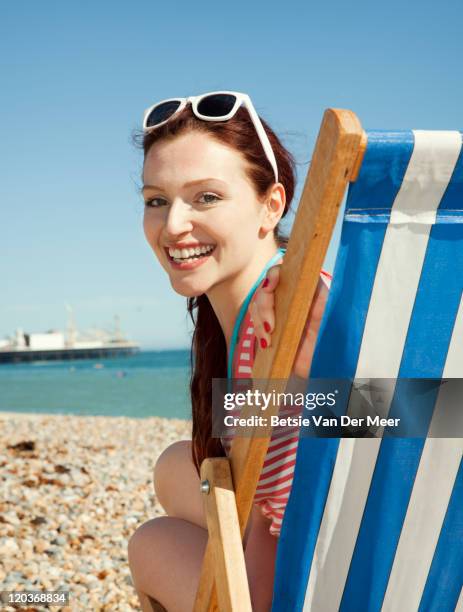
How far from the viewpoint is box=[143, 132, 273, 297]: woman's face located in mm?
1614


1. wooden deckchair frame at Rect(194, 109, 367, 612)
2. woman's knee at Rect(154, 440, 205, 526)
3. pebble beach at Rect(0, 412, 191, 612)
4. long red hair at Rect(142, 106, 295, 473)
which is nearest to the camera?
wooden deckchair frame at Rect(194, 109, 367, 612)

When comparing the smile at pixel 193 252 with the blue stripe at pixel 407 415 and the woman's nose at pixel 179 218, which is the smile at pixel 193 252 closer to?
the woman's nose at pixel 179 218

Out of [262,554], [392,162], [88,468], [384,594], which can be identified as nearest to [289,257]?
[392,162]

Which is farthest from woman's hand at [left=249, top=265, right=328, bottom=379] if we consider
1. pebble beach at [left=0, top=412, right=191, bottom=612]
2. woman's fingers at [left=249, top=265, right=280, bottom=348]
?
pebble beach at [left=0, top=412, right=191, bottom=612]

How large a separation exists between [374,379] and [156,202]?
2.59 feet

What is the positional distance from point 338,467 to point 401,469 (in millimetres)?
126

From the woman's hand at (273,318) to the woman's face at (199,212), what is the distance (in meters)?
0.42

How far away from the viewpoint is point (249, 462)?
4.07ft

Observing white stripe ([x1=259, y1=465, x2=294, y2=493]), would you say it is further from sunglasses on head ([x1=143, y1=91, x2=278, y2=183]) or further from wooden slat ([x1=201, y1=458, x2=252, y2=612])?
sunglasses on head ([x1=143, y1=91, x2=278, y2=183])

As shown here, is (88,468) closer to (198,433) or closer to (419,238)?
(198,433)

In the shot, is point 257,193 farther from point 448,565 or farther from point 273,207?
point 448,565

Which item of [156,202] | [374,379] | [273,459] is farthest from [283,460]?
[156,202]

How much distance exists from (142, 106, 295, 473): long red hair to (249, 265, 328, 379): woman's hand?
0.57 m

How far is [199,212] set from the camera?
1.62 metres
